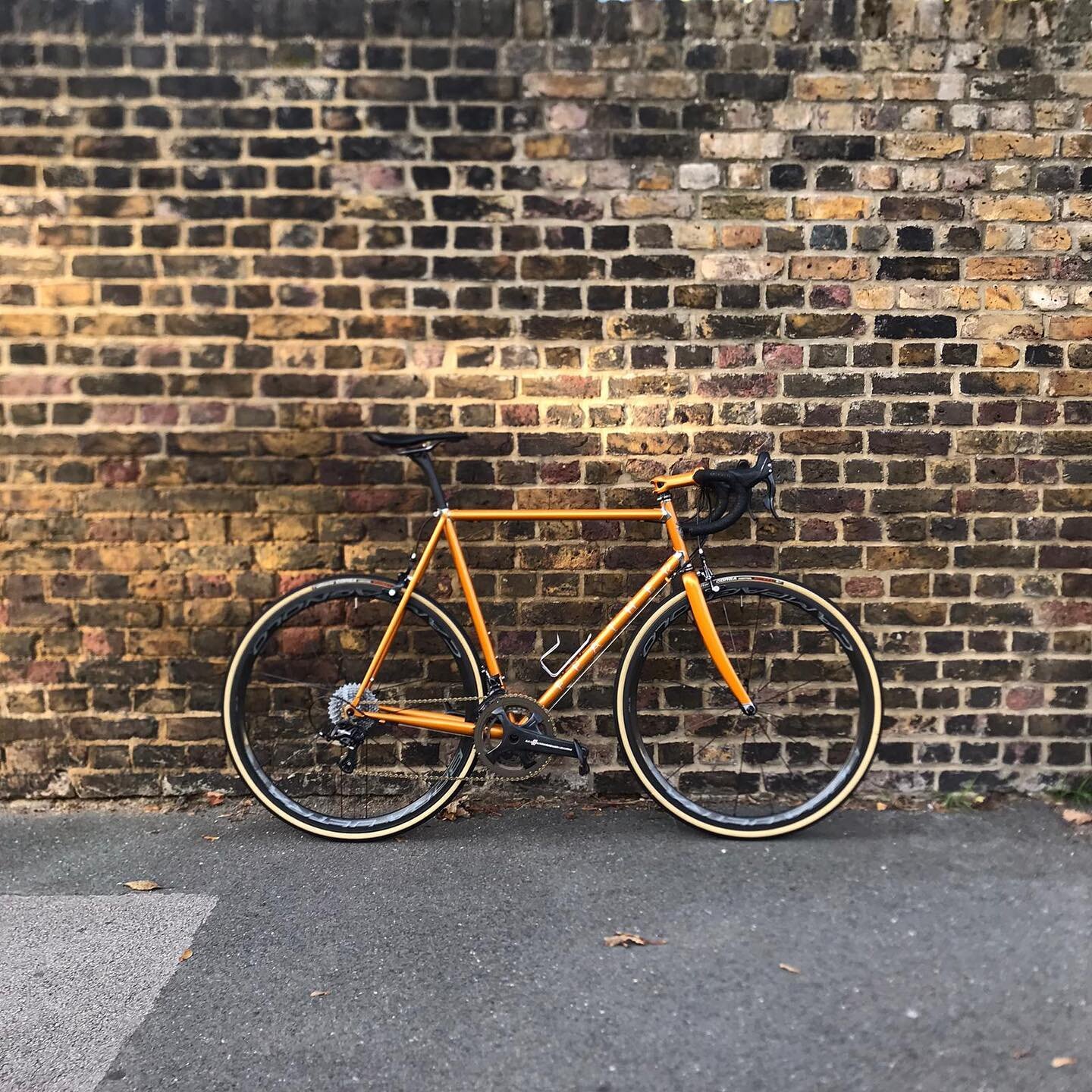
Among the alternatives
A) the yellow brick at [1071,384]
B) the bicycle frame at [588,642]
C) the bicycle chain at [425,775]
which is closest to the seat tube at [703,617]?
the bicycle frame at [588,642]

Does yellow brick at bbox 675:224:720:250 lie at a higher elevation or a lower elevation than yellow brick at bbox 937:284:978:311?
higher

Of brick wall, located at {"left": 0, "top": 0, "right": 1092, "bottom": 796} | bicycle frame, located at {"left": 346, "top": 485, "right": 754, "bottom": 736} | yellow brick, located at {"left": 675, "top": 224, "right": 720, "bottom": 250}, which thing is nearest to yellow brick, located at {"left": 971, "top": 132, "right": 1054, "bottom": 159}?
brick wall, located at {"left": 0, "top": 0, "right": 1092, "bottom": 796}

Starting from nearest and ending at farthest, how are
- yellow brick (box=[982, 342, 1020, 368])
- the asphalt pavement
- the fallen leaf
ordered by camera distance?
the asphalt pavement < the fallen leaf < yellow brick (box=[982, 342, 1020, 368])

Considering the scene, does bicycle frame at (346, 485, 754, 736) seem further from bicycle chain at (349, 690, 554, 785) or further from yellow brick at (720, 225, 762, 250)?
yellow brick at (720, 225, 762, 250)

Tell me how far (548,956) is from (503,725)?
0.76 meters

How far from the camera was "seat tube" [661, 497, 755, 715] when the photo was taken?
309cm

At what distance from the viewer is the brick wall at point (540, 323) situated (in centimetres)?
317

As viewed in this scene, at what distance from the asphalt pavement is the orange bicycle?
200mm

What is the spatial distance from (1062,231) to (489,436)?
7.06 ft

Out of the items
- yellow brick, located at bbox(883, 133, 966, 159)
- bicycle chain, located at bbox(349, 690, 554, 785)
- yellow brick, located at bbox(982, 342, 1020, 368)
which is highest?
yellow brick, located at bbox(883, 133, 966, 159)

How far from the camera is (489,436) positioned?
10.8 ft

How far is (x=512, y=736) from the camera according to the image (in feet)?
9.89

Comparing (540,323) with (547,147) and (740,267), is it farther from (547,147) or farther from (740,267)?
(740,267)

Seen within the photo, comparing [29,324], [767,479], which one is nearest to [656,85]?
[767,479]
